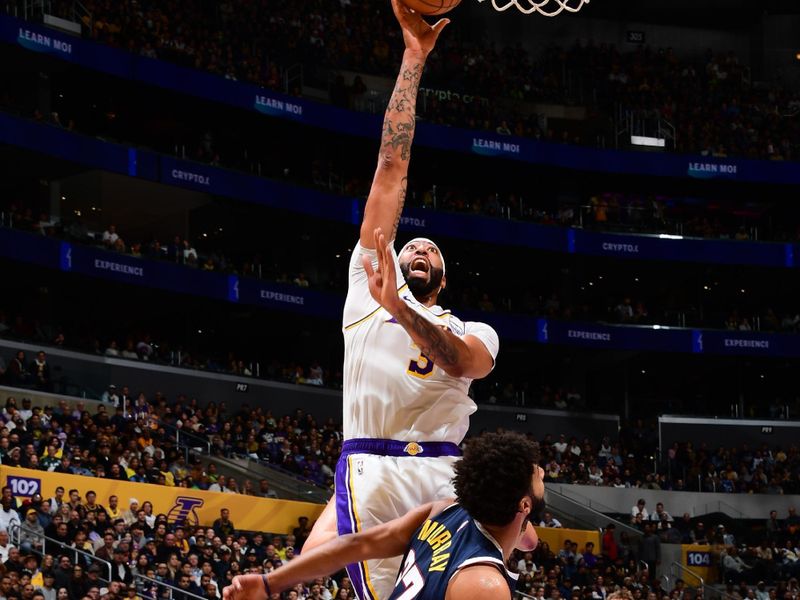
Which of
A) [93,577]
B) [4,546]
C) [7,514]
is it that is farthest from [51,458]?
[93,577]

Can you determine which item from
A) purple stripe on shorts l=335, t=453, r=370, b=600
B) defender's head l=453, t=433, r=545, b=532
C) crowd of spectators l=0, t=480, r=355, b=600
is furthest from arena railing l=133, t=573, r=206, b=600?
defender's head l=453, t=433, r=545, b=532

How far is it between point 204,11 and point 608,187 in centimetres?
1428

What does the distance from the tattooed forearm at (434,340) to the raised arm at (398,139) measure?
706 millimetres

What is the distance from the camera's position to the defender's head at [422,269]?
589 centimetres

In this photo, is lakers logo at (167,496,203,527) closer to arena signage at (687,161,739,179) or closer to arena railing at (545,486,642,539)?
arena railing at (545,486,642,539)

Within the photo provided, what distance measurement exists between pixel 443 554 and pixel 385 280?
113 cm

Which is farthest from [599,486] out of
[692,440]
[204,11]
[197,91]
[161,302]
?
[204,11]

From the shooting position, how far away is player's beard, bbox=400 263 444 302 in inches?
232

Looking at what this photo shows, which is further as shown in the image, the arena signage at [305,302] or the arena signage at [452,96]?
the arena signage at [452,96]

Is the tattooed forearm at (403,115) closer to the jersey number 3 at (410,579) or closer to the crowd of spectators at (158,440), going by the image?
the jersey number 3 at (410,579)

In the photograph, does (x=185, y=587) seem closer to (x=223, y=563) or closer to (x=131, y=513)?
(x=223, y=563)

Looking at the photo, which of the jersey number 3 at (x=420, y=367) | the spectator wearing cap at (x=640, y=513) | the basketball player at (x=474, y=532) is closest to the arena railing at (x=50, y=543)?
the jersey number 3 at (x=420, y=367)

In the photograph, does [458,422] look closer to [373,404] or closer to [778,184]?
[373,404]

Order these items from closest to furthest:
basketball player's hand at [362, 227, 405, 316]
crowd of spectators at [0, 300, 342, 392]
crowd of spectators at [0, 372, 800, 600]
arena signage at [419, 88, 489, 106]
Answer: basketball player's hand at [362, 227, 405, 316], crowd of spectators at [0, 372, 800, 600], crowd of spectators at [0, 300, 342, 392], arena signage at [419, 88, 489, 106]
